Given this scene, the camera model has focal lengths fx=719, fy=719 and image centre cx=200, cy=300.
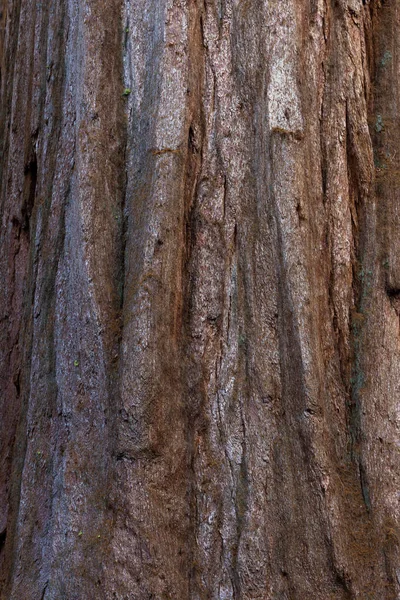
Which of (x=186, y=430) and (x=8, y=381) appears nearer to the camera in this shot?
(x=186, y=430)

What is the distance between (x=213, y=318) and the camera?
195cm

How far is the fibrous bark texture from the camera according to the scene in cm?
182

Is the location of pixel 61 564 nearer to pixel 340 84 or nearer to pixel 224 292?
pixel 224 292

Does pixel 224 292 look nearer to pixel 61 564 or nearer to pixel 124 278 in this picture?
pixel 124 278

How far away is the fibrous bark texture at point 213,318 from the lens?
5.98 ft

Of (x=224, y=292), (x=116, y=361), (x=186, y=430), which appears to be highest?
(x=224, y=292)

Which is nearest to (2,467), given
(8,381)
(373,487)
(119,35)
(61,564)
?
→ (8,381)

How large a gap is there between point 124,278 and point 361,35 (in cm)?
109

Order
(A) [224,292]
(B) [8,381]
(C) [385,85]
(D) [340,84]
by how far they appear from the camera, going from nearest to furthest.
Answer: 1. (A) [224,292]
2. (D) [340,84]
3. (C) [385,85]
4. (B) [8,381]

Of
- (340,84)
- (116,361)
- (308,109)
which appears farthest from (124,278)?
(340,84)

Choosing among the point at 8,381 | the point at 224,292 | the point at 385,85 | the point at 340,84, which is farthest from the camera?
the point at 8,381

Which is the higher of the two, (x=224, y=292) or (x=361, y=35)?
(x=361, y=35)

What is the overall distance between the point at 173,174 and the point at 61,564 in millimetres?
1070

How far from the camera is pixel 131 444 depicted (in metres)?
1.83
